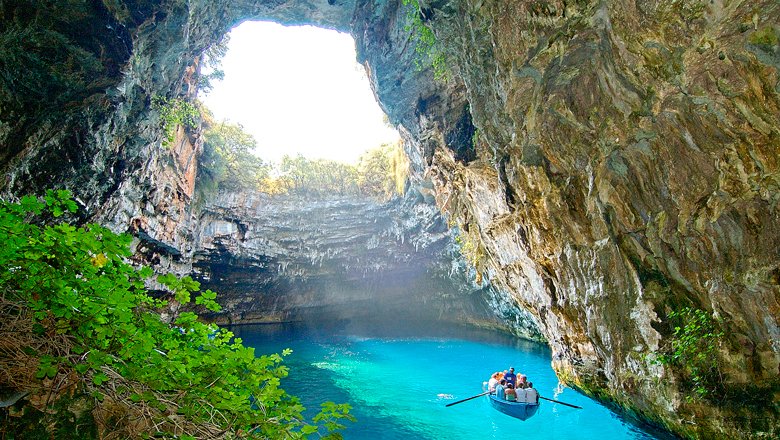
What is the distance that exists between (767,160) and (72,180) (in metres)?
13.0

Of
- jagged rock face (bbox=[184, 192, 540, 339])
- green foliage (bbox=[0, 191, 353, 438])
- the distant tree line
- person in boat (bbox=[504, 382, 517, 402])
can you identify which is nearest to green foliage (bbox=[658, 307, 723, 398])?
person in boat (bbox=[504, 382, 517, 402])

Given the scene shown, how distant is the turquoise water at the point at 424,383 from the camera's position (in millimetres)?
9359

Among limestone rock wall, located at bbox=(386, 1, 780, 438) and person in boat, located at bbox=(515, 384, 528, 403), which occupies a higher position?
limestone rock wall, located at bbox=(386, 1, 780, 438)

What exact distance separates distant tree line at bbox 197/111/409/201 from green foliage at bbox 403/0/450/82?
24.2ft

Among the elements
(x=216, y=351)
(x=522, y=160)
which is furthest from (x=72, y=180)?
(x=522, y=160)

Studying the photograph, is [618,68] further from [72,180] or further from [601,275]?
[72,180]

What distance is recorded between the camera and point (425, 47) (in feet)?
34.8

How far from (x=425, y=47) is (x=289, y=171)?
13.6m

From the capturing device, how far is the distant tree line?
18234 millimetres

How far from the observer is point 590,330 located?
8695mm

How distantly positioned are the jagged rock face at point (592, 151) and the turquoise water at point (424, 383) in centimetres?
128

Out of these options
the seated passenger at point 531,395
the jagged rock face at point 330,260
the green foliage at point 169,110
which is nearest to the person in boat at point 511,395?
the seated passenger at point 531,395

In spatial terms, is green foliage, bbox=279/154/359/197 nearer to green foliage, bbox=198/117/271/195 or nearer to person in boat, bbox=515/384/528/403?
green foliage, bbox=198/117/271/195

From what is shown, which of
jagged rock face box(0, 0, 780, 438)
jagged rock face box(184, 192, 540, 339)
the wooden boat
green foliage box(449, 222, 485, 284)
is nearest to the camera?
jagged rock face box(0, 0, 780, 438)
